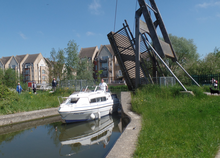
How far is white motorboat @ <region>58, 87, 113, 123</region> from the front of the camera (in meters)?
10.3

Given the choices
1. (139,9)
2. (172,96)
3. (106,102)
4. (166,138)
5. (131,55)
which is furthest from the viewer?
(131,55)

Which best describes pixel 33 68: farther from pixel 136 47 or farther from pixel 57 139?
pixel 57 139

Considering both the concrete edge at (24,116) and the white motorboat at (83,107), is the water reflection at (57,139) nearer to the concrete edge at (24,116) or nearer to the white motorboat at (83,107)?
the concrete edge at (24,116)

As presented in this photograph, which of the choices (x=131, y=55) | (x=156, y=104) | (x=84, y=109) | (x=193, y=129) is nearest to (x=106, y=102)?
(x=84, y=109)

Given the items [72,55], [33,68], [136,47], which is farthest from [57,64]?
[33,68]

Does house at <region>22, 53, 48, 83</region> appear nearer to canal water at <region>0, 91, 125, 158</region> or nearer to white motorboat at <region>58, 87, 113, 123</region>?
white motorboat at <region>58, 87, 113, 123</region>

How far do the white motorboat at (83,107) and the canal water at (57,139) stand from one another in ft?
1.54

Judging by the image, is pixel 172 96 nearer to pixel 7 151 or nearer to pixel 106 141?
pixel 106 141

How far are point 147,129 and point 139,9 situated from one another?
11.1 metres

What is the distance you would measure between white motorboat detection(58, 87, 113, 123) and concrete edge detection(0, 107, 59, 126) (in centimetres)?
195

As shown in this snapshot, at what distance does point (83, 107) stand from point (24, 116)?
3697 millimetres

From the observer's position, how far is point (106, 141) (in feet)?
25.7

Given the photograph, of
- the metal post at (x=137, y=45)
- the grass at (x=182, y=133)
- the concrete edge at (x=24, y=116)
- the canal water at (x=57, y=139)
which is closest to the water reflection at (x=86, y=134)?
the canal water at (x=57, y=139)

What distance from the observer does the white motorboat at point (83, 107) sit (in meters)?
10.3
